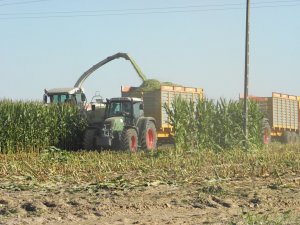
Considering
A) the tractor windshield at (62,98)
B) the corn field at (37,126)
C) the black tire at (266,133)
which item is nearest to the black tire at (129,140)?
the corn field at (37,126)

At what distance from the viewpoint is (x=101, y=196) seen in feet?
27.9

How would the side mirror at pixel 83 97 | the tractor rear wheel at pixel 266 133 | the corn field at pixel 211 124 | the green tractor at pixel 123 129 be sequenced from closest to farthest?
the green tractor at pixel 123 129, the corn field at pixel 211 124, the side mirror at pixel 83 97, the tractor rear wheel at pixel 266 133

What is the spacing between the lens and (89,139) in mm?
20391

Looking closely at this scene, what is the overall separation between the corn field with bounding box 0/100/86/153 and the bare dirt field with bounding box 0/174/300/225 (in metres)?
10.9

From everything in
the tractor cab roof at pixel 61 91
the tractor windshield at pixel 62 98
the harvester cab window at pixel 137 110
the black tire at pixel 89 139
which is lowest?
the black tire at pixel 89 139

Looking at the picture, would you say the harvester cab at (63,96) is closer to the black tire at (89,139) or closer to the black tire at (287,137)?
the black tire at (89,139)

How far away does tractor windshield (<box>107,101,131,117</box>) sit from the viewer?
2066 centimetres

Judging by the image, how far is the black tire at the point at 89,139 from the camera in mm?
20375

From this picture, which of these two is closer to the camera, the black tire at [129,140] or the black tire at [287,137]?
the black tire at [129,140]

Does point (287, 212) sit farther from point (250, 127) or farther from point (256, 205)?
point (250, 127)

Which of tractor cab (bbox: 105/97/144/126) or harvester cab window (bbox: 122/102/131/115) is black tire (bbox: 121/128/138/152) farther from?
harvester cab window (bbox: 122/102/131/115)

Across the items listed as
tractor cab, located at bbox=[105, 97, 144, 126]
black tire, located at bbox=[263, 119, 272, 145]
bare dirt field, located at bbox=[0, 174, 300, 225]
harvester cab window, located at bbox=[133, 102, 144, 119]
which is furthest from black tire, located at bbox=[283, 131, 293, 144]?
bare dirt field, located at bbox=[0, 174, 300, 225]

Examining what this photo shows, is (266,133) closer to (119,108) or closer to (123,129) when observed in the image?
(119,108)

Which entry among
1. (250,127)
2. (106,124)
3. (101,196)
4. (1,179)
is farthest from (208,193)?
(250,127)
